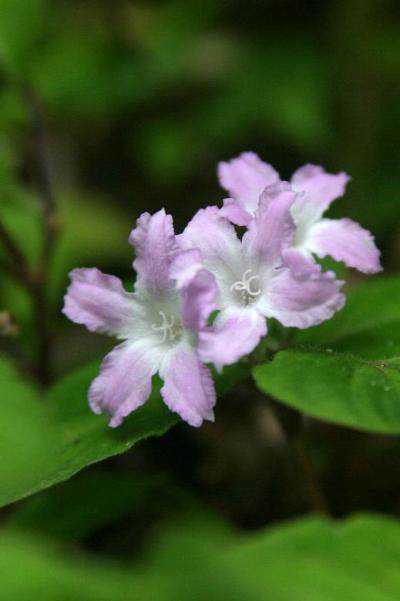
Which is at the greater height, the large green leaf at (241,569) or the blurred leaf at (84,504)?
the blurred leaf at (84,504)

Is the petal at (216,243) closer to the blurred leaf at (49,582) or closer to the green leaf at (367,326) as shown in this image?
the green leaf at (367,326)

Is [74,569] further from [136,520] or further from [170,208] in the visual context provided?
[170,208]

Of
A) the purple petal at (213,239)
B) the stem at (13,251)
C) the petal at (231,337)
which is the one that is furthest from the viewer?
the stem at (13,251)

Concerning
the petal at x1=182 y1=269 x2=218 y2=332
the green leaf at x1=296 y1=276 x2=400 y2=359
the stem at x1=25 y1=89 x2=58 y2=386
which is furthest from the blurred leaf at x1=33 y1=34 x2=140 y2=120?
the petal at x1=182 y1=269 x2=218 y2=332

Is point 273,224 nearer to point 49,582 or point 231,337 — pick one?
point 231,337

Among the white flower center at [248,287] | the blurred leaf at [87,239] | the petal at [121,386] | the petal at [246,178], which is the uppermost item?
the blurred leaf at [87,239]

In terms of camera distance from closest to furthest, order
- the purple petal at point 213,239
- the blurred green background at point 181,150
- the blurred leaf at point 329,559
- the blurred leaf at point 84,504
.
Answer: the blurred leaf at point 329,559, the purple petal at point 213,239, the blurred leaf at point 84,504, the blurred green background at point 181,150

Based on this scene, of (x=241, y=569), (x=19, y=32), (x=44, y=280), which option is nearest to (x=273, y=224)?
(x=241, y=569)

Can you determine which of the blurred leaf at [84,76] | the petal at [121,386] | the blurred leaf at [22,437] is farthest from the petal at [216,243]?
the blurred leaf at [84,76]
